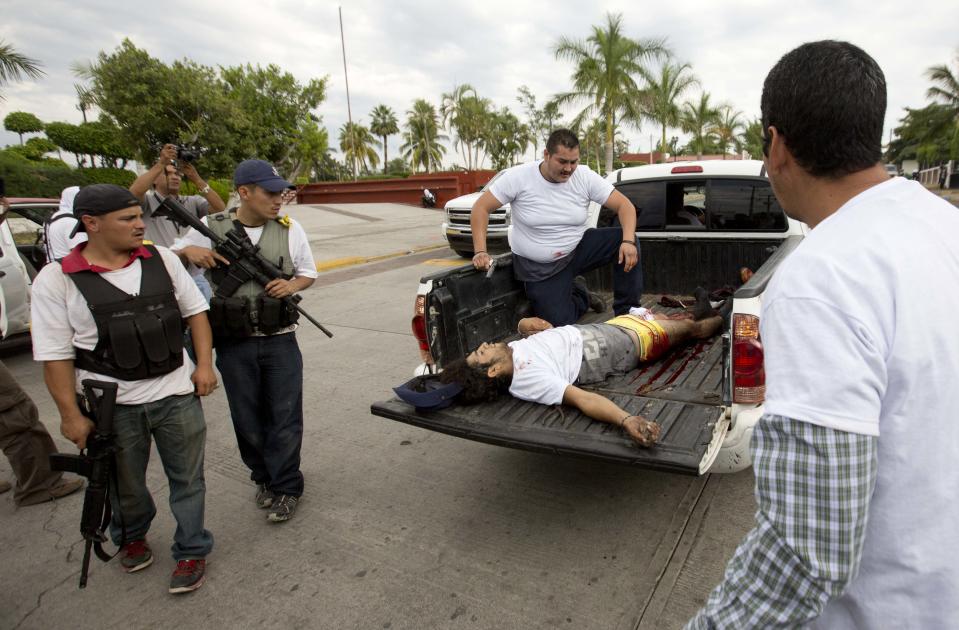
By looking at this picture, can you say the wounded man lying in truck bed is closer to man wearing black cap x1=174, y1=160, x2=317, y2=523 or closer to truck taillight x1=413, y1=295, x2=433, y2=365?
truck taillight x1=413, y1=295, x2=433, y2=365

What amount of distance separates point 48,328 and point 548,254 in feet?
9.84

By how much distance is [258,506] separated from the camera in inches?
131

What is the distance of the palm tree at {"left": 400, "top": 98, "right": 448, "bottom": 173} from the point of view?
58.2 meters

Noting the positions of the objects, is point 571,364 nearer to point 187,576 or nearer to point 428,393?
point 428,393

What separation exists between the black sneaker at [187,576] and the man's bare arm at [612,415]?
6.43ft

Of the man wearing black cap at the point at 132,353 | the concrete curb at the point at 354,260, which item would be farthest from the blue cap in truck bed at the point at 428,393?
the concrete curb at the point at 354,260

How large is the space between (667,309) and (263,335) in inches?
129

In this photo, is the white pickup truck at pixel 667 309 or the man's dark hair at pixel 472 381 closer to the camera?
the white pickup truck at pixel 667 309

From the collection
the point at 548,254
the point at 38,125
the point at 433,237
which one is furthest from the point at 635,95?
the point at 38,125

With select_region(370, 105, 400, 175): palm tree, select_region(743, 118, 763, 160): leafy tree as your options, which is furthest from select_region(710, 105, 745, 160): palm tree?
select_region(370, 105, 400, 175): palm tree

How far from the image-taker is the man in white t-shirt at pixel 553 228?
14.0 ft

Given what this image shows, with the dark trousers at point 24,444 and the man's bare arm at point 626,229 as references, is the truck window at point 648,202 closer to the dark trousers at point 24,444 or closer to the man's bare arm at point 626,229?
the man's bare arm at point 626,229

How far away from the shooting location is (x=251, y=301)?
119 inches

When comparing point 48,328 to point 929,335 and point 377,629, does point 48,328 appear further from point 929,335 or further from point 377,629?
point 929,335
